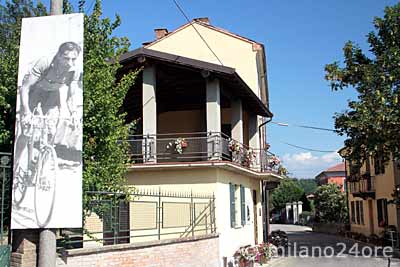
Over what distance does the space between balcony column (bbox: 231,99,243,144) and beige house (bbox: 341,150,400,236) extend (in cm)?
982

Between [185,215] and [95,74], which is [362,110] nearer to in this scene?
[185,215]

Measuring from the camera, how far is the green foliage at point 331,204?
51.4m

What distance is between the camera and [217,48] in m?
26.2

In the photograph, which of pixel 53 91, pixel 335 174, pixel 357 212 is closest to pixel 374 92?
pixel 53 91

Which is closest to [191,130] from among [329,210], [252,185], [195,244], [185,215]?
[252,185]

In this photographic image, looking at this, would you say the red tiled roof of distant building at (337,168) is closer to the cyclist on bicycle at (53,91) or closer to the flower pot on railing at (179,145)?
the flower pot on railing at (179,145)

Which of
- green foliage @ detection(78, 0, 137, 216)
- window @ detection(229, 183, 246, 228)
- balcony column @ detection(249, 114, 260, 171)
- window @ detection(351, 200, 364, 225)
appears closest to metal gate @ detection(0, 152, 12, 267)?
green foliage @ detection(78, 0, 137, 216)

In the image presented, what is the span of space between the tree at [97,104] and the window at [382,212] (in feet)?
79.2

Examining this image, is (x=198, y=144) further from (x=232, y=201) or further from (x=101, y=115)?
(x=101, y=115)

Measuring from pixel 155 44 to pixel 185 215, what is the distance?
1456cm

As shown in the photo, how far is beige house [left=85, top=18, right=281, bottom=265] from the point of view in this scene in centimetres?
1570

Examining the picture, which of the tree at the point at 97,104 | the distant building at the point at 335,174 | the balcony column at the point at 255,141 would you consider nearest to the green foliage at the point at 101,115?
the tree at the point at 97,104

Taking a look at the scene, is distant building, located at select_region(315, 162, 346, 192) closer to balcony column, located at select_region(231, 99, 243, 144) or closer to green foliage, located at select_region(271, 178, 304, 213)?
green foliage, located at select_region(271, 178, 304, 213)

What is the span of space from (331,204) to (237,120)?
1448 inches
